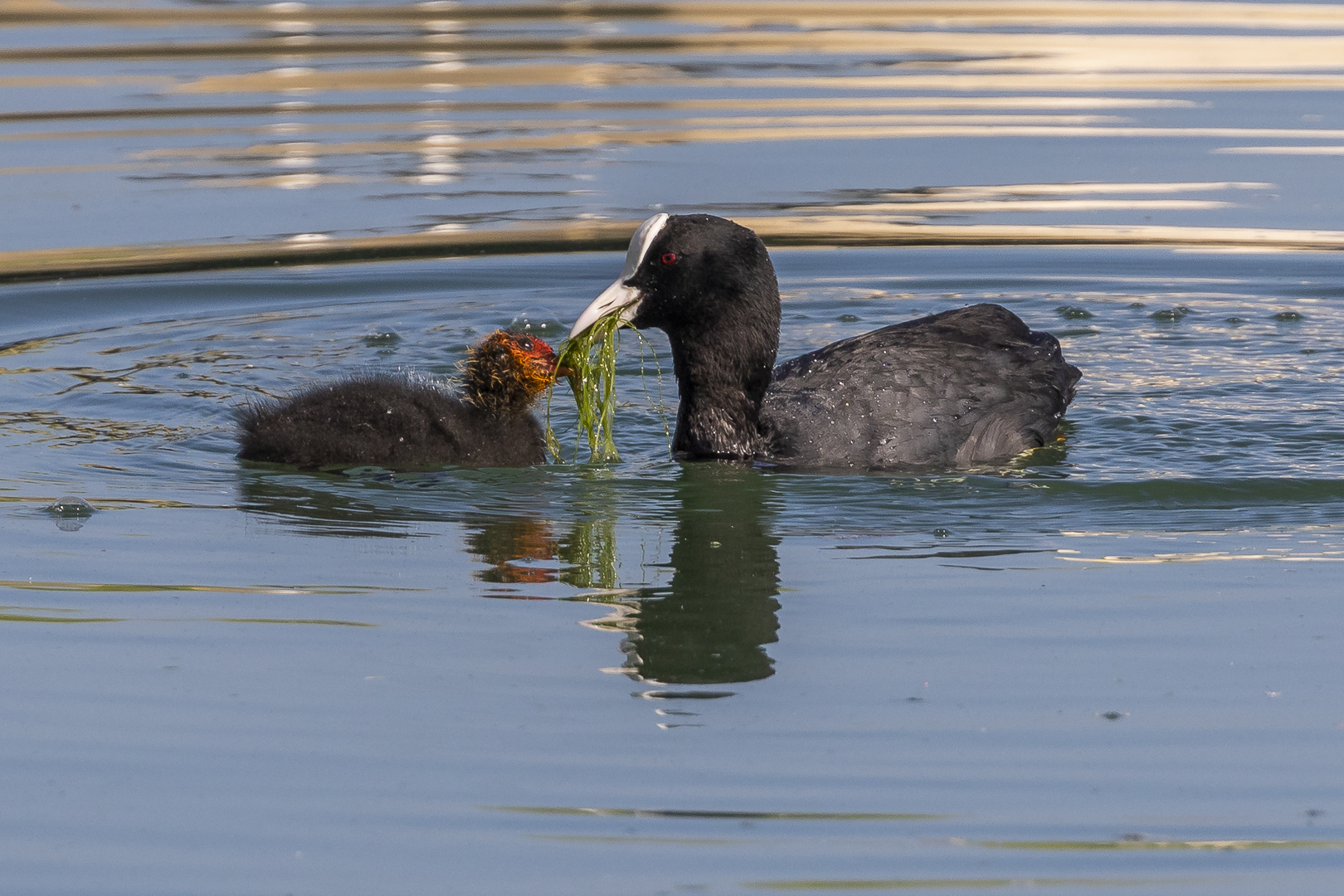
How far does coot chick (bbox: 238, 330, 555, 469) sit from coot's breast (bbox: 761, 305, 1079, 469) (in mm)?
962

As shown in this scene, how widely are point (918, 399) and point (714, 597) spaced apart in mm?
2079

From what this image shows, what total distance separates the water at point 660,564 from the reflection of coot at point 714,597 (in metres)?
0.02

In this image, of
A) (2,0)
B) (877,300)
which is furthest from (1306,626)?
→ (2,0)

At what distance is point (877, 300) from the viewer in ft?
33.3

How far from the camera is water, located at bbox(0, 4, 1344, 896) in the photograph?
12.5 feet

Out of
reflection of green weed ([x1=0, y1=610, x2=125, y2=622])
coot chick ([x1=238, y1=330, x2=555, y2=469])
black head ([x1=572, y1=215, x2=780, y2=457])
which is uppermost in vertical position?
black head ([x1=572, y1=215, x2=780, y2=457])

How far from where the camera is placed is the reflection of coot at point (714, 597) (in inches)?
189

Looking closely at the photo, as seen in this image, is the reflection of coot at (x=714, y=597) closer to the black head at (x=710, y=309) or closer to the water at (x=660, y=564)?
the water at (x=660, y=564)

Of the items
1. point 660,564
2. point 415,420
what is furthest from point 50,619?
point 415,420

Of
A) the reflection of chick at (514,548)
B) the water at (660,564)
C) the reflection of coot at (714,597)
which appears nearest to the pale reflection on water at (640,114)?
the water at (660,564)

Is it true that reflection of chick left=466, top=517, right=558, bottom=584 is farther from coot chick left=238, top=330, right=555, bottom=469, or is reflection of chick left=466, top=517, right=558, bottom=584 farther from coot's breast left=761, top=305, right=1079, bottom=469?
coot's breast left=761, top=305, right=1079, bottom=469

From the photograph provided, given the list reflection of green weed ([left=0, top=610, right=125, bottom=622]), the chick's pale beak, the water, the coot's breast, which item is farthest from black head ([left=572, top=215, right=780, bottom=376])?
reflection of green weed ([left=0, top=610, right=125, bottom=622])

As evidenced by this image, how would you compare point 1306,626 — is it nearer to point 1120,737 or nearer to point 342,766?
point 1120,737

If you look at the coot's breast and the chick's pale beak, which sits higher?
the chick's pale beak
